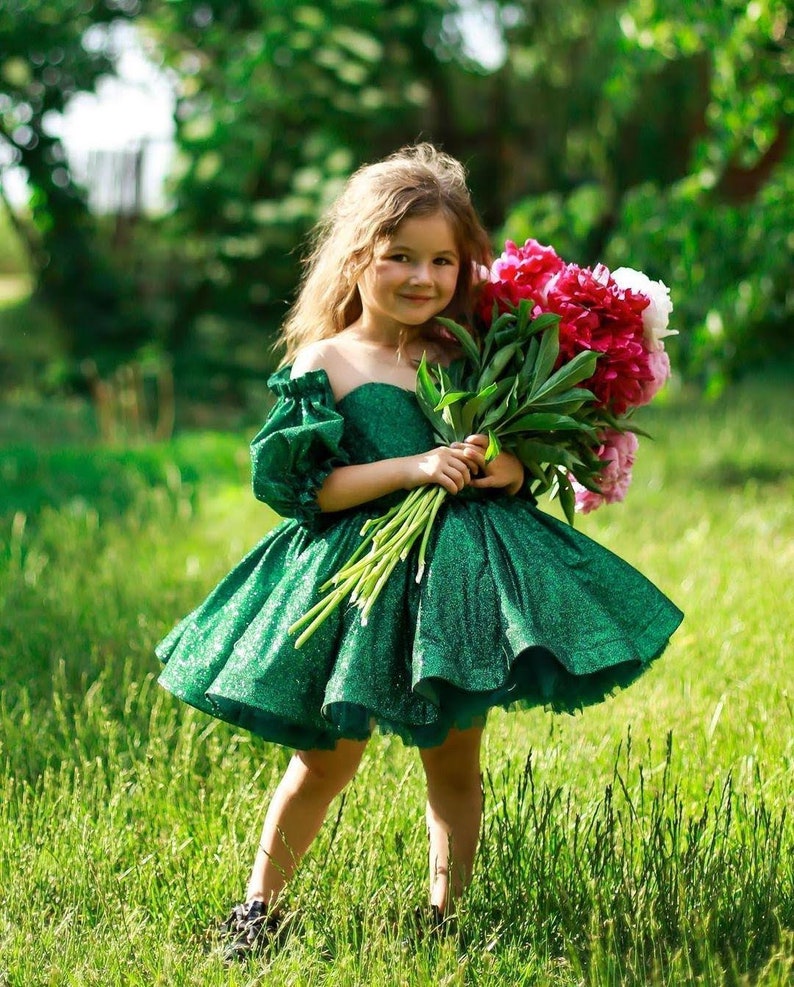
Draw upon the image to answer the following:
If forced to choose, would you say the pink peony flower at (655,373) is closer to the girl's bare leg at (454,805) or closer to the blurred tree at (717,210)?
the girl's bare leg at (454,805)

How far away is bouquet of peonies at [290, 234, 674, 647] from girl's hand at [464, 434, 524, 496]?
0.02 m

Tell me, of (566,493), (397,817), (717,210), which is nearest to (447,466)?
(566,493)

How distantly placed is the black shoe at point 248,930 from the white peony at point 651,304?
51.3 inches

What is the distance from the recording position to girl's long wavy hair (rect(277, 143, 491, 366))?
2.50 m

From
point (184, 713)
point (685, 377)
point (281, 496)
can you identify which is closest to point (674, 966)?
point (281, 496)

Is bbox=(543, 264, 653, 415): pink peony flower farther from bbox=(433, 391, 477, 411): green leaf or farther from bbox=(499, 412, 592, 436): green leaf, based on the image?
bbox=(433, 391, 477, 411): green leaf

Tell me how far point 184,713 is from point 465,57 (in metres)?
8.18

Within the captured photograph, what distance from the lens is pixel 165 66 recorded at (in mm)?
10188

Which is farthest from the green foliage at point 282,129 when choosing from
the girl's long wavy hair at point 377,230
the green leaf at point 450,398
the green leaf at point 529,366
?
the green leaf at point 450,398

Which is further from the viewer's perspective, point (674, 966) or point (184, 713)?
point (184, 713)

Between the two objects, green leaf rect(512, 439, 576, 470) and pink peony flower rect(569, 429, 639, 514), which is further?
pink peony flower rect(569, 429, 639, 514)

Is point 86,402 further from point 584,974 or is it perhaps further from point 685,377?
point 584,974

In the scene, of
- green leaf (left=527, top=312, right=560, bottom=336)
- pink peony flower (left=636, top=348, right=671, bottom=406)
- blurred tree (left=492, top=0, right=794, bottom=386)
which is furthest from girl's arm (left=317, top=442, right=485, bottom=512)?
blurred tree (left=492, top=0, right=794, bottom=386)

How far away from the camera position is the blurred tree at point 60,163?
32.7ft
